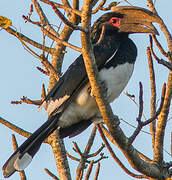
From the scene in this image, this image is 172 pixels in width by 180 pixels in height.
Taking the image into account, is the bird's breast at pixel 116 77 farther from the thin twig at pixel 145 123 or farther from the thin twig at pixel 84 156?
the thin twig at pixel 145 123

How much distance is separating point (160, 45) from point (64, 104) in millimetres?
1112

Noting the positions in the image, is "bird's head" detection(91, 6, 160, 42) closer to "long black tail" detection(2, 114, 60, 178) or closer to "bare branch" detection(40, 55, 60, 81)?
"bare branch" detection(40, 55, 60, 81)

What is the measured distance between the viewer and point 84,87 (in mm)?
3734

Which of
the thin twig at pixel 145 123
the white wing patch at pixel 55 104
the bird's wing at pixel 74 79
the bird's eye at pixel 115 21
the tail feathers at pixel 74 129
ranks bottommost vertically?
the thin twig at pixel 145 123

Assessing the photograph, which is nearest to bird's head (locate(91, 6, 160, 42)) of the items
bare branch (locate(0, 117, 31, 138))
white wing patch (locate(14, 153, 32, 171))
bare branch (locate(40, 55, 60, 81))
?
bare branch (locate(40, 55, 60, 81))

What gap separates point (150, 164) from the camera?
333 cm

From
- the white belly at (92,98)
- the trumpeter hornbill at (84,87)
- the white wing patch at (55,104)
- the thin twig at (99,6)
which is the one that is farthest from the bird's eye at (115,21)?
the white wing patch at (55,104)

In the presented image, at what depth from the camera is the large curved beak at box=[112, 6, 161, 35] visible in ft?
11.7

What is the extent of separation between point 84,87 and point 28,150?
80 cm

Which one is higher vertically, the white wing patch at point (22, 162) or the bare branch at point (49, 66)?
the bare branch at point (49, 66)

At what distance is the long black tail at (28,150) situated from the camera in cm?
359

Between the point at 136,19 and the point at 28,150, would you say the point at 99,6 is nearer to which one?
the point at 136,19

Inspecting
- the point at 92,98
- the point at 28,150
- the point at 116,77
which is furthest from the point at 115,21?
the point at 28,150

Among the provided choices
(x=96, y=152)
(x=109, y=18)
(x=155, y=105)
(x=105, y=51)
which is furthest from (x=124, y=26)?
(x=96, y=152)
